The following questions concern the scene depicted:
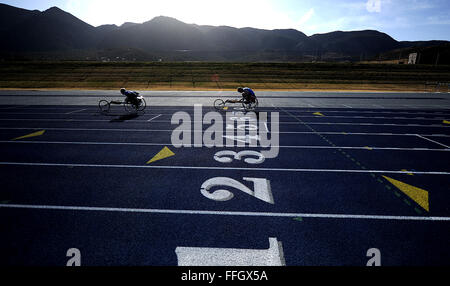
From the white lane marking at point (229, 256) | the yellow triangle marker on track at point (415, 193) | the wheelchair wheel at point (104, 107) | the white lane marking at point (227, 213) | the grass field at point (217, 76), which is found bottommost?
the white lane marking at point (229, 256)

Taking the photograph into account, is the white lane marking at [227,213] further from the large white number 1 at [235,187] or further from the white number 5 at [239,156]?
the white number 5 at [239,156]

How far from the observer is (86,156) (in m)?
7.88

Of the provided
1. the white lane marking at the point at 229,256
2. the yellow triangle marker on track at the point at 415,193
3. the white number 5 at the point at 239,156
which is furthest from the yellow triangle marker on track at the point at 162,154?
the yellow triangle marker on track at the point at 415,193

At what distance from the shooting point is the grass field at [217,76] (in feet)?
114

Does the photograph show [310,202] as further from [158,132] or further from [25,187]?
[158,132]

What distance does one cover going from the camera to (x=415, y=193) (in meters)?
5.57

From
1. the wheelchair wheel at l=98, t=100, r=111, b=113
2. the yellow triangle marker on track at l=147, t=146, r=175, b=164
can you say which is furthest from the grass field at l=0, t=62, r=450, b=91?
the yellow triangle marker on track at l=147, t=146, r=175, b=164

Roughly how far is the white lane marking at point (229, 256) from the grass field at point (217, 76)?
3095cm

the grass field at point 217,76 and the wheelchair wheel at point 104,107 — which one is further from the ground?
the grass field at point 217,76

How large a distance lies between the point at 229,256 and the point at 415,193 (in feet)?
16.0

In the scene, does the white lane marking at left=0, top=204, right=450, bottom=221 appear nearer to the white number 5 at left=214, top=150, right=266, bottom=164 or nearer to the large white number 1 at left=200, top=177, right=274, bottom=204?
the large white number 1 at left=200, top=177, right=274, bottom=204

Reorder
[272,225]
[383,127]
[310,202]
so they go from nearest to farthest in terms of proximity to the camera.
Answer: [272,225] < [310,202] < [383,127]
